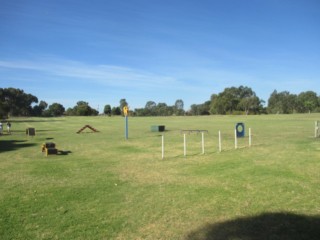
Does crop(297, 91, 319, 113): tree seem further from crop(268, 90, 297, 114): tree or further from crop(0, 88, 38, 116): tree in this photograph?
crop(0, 88, 38, 116): tree

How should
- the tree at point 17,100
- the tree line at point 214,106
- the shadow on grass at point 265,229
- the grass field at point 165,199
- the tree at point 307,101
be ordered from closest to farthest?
the shadow on grass at point 265,229 < the grass field at point 165,199 < the tree at point 307,101 < the tree line at point 214,106 < the tree at point 17,100

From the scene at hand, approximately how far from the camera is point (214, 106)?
14462 centimetres

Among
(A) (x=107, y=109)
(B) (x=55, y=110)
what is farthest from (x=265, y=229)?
(B) (x=55, y=110)

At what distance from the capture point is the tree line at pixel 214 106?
136775 mm

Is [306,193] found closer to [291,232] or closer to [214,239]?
[291,232]

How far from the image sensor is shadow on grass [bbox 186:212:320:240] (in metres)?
5.65

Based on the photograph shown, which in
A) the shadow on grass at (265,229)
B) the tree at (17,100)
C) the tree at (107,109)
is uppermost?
the tree at (17,100)

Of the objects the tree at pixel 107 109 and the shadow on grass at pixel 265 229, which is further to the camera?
the tree at pixel 107 109

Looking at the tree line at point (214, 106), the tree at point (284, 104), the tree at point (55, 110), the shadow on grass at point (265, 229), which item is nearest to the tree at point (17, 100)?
the tree line at point (214, 106)

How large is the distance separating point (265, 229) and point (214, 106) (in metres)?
141

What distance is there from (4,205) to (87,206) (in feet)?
6.86

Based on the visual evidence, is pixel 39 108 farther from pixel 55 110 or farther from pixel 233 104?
pixel 233 104

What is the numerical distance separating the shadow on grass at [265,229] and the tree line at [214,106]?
406 feet

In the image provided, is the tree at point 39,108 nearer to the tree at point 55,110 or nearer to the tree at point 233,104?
the tree at point 55,110
